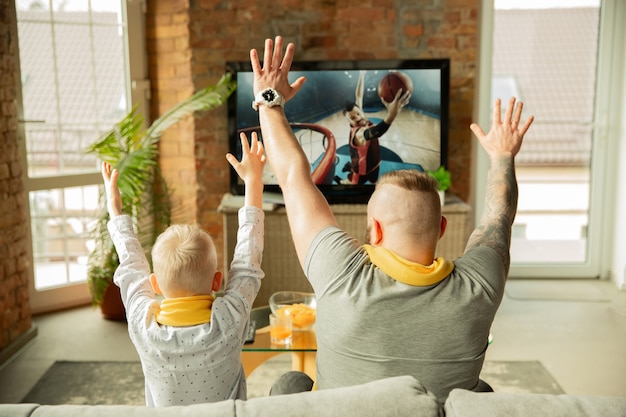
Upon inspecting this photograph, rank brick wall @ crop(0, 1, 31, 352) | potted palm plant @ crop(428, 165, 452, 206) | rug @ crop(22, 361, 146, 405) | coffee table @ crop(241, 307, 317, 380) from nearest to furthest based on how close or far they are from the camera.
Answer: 1. coffee table @ crop(241, 307, 317, 380)
2. rug @ crop(22, 361, 146, 405)
3. brick wall @ crop(0, 1, 31, 352)
4. potted palm plant @ crop(428, 165, 452, 206)

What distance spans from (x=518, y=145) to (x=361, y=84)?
8.44 ft

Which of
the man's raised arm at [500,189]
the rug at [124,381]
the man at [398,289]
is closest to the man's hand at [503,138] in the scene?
the man's raised arm at [500,189]

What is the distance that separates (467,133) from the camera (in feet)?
15.4

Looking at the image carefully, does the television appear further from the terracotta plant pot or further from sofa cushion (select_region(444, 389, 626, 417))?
sofa cushion (select_region(444, 389, 626, 417))

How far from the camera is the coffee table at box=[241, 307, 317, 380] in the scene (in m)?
2.45

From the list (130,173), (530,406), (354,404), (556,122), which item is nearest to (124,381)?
(130,173)

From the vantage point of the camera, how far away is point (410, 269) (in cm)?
146

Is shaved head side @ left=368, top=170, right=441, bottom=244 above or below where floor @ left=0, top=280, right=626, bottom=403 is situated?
above

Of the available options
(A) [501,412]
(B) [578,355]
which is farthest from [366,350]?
(B) [578,355]

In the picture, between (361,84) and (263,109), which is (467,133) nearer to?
(361,84)

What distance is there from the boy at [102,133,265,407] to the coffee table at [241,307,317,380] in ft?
2.21

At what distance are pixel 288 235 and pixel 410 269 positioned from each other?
2.85 meters

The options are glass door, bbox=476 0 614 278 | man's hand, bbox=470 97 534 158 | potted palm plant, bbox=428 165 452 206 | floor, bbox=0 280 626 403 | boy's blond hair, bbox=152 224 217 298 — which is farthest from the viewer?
glass door, bbox=476 0 614 278

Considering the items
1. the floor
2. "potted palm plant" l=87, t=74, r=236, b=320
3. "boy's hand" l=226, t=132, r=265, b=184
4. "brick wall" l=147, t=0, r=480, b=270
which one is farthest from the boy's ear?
"brick wall" l=147, t=0, r=480, b=270
